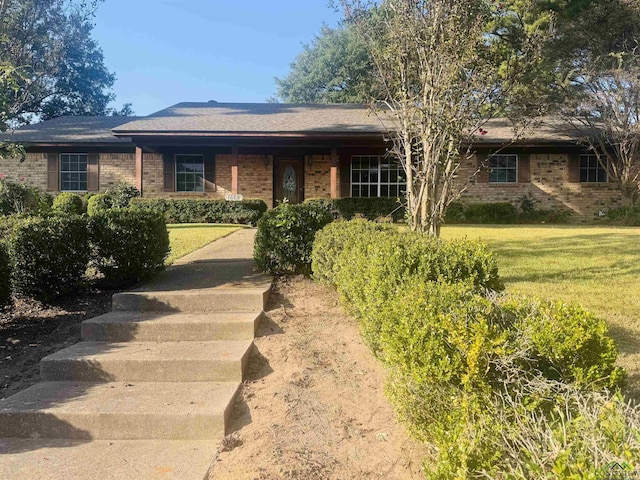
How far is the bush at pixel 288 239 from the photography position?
18.6 feet

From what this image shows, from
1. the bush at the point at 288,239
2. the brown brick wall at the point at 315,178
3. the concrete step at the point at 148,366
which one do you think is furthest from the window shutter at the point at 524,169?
the concrete step at the point at 148,366

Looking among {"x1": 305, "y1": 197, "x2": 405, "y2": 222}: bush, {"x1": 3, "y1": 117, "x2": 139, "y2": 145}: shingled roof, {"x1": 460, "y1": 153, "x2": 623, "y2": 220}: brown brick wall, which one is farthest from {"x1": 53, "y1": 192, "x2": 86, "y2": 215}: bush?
{"x1": 460, "y1": 153, "x2": 623, "y2": 220}: brown brick wall

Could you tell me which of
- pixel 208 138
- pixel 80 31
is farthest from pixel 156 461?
pixel 80 31

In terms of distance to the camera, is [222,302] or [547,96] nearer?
[222,302]

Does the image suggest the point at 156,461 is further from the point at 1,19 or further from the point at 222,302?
→ the point at 1,19

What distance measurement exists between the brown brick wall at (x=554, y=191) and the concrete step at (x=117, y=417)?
53.2ft

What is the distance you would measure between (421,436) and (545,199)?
17.8 metres

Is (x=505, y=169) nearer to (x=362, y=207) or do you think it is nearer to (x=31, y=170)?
(x=362, y=207)

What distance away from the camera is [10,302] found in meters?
4.77

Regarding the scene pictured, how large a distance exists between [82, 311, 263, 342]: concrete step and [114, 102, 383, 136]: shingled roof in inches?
496

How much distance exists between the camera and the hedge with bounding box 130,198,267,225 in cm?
1519

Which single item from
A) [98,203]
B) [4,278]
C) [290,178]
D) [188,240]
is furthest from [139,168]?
[4,278]

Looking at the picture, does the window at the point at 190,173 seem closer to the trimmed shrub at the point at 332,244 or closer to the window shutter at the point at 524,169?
the window shutter at the point at 524,169

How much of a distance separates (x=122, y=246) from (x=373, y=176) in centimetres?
1330
